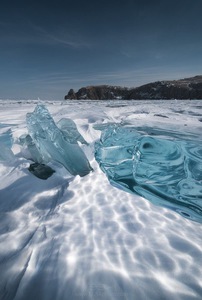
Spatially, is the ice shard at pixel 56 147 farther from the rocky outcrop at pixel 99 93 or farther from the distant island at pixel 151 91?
the rocky outcrop at pixel 99 93

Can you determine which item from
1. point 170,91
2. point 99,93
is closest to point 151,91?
point 170,91

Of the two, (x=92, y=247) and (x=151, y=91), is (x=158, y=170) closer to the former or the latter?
(x=92, y=247)

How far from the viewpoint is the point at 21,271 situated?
1.06 metres

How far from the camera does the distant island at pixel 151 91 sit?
54.8 m

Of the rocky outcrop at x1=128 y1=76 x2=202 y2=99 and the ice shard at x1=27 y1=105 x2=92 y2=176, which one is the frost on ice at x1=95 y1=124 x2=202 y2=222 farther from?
the rocky outcrop at x1=128 y1=76 x2=202 y2=99

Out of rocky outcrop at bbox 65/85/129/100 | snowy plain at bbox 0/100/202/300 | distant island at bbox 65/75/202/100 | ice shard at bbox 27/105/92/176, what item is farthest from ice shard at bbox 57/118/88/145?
rocky outcrop at bbox 65/85/129/100

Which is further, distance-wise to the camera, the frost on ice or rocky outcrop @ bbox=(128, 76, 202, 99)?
rocky outcrop @ bbox=(128, 76, 202, 99)

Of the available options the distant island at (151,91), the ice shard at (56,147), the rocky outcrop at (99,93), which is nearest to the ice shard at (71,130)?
the ice shard at (56,147)

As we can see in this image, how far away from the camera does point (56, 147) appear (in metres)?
2.35

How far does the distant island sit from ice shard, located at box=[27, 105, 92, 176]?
169 feet

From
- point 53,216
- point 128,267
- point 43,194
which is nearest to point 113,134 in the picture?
point 43,194

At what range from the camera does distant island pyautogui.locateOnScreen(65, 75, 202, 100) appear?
54.8 metres

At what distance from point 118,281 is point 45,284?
39cm

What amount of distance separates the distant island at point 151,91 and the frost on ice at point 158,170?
50172mm
